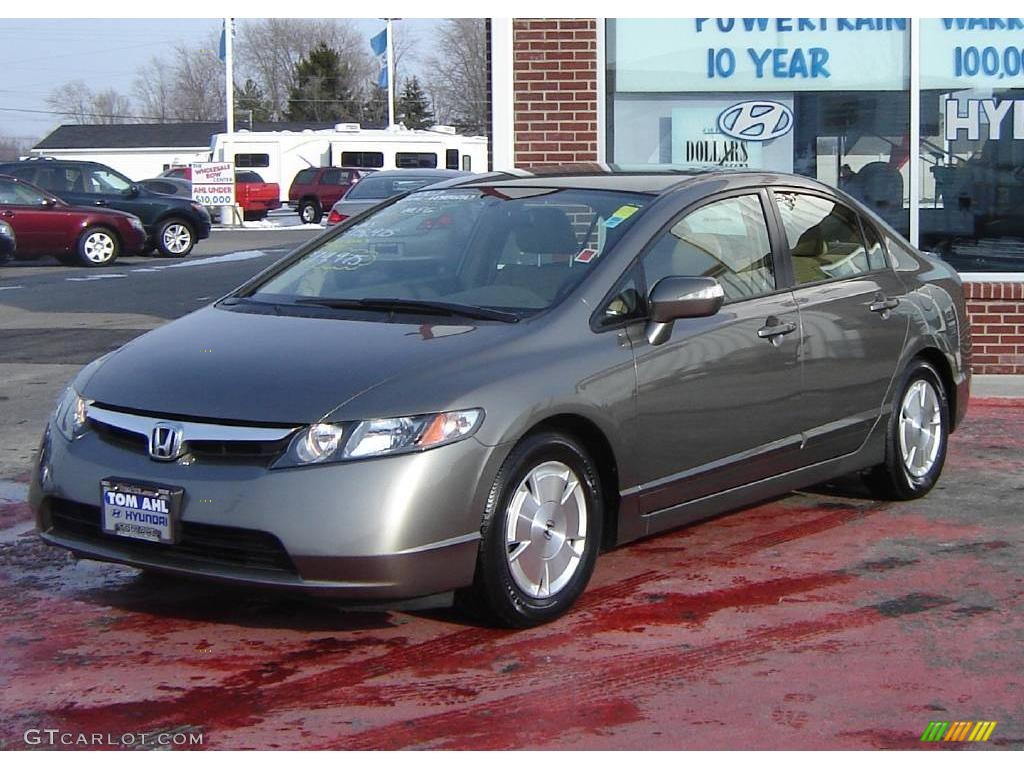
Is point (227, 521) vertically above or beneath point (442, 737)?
above

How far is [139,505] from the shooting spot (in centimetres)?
488

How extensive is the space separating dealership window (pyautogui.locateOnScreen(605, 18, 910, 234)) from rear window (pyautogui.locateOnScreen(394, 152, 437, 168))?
38.6m

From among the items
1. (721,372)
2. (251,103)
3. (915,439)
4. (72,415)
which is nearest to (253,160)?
(251,103)

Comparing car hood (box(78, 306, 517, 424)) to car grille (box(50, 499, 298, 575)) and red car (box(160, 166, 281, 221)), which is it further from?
red car (box(160, 166, 281, 221))

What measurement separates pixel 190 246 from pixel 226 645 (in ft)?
75.3

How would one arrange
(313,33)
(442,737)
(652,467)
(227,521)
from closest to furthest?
1. (442,737)
2. (227,521)
3. (652,467)
4. (313,33)

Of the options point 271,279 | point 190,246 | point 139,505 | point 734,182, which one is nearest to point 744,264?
point 734,182

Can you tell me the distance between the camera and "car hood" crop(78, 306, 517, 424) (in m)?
4.84

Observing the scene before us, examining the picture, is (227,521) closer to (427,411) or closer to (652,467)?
(427,411)

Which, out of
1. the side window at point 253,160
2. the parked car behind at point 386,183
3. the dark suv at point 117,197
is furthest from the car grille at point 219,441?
the side window at point 253,160

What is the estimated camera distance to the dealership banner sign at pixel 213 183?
4066 cm

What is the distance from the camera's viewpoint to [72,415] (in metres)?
5.26

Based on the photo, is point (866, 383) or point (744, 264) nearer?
point (744, 264)

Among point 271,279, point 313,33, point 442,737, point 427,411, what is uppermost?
point 313,33
